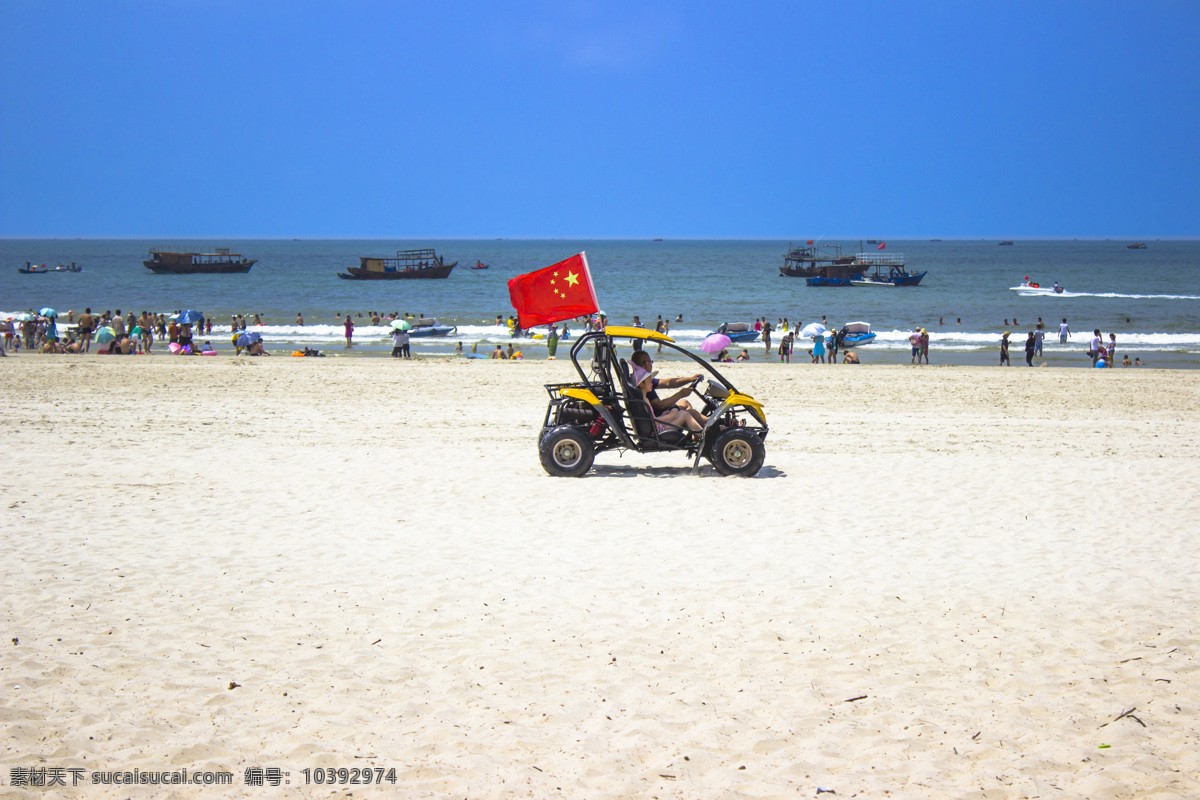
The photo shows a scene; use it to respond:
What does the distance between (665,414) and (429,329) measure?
99.7 ft

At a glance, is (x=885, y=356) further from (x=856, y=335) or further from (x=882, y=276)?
(x=882, y=276)

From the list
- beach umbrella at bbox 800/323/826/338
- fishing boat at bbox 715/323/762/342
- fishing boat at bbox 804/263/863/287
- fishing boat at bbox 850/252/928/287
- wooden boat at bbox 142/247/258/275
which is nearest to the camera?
beach umbrella at bbox 800/323/826/338

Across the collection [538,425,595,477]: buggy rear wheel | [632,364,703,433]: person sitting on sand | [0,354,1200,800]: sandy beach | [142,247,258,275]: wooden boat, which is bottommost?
[0,354,1200,800]: sandy beach

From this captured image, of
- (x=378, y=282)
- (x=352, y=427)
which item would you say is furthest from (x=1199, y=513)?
(x=378, y=282)

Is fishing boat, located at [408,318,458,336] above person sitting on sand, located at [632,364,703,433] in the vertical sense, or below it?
above

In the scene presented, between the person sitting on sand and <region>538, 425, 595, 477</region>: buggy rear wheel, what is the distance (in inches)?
32.8

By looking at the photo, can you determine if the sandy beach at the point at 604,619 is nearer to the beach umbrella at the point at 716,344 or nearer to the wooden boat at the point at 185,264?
the beach umbrella at the point at 716,344

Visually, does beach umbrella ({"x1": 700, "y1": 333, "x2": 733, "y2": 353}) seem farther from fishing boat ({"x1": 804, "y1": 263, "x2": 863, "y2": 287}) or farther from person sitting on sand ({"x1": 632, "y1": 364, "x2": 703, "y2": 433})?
fishing boat ({"x1": 804, "y1": 263, "x2": 863, "y2": 287})

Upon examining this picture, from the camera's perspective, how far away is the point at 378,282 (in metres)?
76.8

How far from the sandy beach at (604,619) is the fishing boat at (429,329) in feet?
89.7

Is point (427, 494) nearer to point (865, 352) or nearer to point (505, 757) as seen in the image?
point (505, 757)

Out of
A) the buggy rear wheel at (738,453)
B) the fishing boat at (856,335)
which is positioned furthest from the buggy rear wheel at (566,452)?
the fishing boat at (856,335)

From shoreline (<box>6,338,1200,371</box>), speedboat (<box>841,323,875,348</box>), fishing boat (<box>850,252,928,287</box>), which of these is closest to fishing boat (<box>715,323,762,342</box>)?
shoreline (<box>6,338,1200,371</box>)

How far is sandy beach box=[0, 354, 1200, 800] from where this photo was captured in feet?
12.5
